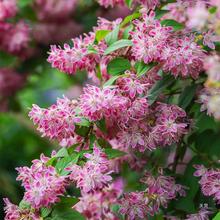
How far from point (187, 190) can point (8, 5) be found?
0.84 m

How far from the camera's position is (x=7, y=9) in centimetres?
159

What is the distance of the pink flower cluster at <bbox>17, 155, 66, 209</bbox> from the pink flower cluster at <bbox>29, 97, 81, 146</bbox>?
0.05 meters

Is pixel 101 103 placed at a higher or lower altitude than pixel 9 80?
higher

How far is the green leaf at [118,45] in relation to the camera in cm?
93

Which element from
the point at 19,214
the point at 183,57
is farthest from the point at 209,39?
the point at 19,214

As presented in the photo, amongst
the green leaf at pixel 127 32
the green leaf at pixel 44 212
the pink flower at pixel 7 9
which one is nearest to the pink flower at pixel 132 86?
the green leaf at pixel 127 32

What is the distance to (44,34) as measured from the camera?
1783 mm

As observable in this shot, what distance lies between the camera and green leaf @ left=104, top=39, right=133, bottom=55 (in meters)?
0.93

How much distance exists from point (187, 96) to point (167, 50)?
0.13 m

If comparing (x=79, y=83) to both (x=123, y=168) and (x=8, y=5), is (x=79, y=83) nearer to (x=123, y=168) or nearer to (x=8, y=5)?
(x=8, y=5)

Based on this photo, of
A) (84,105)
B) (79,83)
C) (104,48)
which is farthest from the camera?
(79,83)

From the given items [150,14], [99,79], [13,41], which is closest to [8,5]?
[13,41]

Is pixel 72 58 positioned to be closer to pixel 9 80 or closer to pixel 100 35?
pixel 100 35

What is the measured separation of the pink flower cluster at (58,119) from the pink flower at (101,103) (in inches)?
0.9
